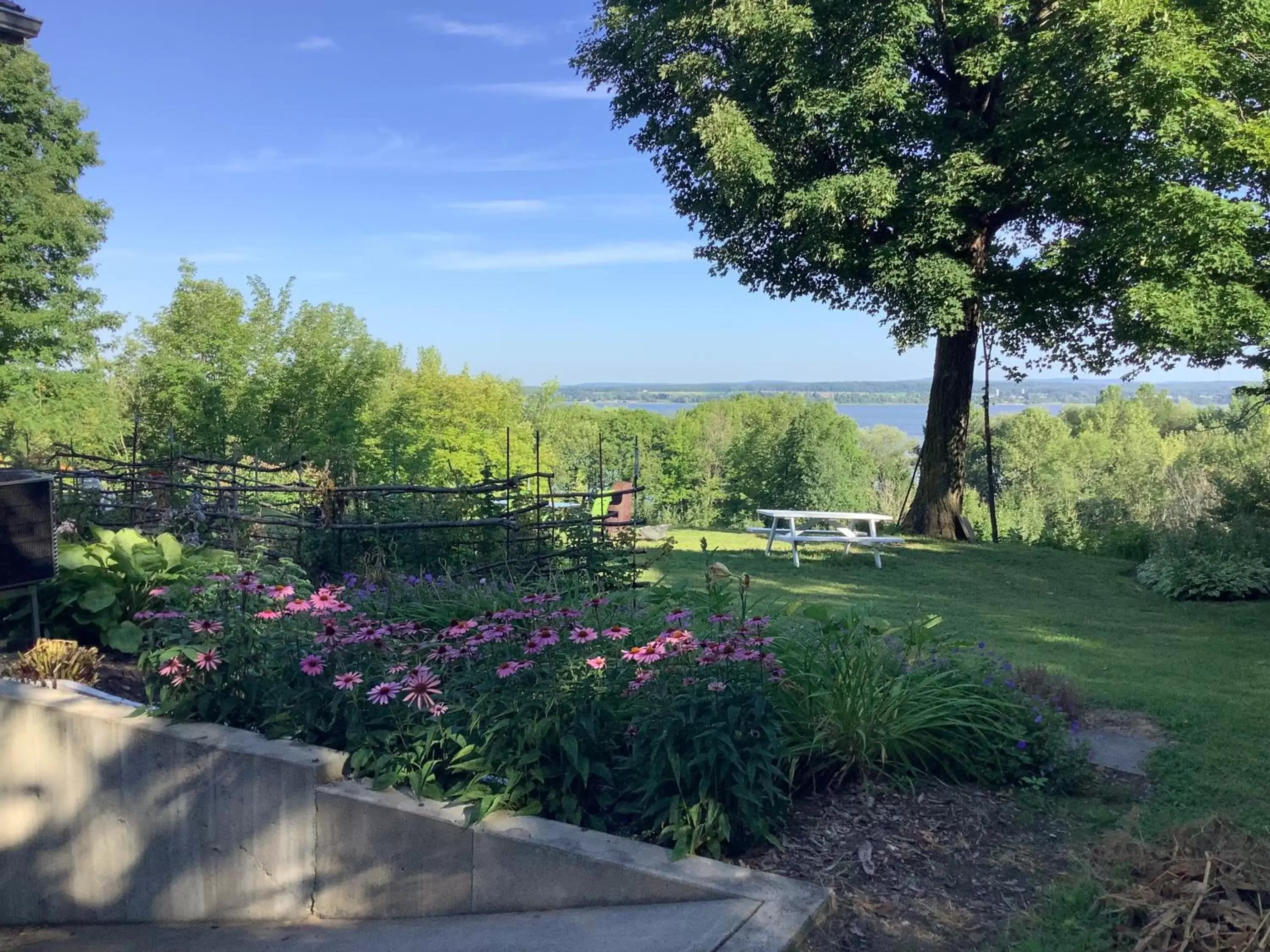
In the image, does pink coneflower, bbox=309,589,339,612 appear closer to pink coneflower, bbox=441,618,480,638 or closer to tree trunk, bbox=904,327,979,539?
pink coneflower, bbox=441,618,480,638

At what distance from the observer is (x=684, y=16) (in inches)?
447

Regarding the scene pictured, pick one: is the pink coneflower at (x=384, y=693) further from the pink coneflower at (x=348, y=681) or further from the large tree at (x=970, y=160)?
the large tree at (x=970, y=160)

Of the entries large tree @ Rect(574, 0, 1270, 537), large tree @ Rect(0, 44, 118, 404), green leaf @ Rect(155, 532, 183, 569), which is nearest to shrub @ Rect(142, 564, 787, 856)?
green leaf @ Rect(155, 532, 183, 569)

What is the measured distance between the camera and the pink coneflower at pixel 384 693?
3.15 metres

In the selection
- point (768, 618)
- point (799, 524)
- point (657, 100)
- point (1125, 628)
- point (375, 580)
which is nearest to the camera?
point (768, 618)

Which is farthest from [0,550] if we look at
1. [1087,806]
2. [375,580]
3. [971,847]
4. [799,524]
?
[799,524]

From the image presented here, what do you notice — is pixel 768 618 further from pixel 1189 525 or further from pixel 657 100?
pixel 657 100

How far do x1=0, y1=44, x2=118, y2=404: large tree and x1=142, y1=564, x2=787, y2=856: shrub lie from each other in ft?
66.9

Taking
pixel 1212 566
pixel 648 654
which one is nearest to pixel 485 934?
pixel 648 654

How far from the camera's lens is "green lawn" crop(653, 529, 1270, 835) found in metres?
3.74

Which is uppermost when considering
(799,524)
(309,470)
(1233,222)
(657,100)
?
(657,100)

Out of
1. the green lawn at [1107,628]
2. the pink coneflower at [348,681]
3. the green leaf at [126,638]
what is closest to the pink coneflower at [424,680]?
the pink coneflower at [348,681]

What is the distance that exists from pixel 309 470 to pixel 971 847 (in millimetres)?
6120

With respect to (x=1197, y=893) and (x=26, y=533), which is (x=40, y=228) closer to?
(x=26, y=533)
